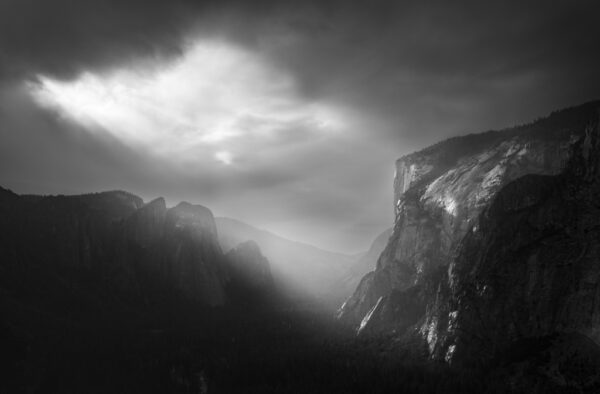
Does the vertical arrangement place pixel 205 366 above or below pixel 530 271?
below

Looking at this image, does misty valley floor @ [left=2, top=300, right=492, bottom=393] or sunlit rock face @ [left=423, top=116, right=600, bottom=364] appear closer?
sunlit rock face @ [left=423, top=116, right=600, bottom=364]

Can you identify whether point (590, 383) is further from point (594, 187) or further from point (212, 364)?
point (212, 364)

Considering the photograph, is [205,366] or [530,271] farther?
[205,366]

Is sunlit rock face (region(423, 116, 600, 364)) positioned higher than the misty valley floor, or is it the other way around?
sunlit rock face (region(423, 116, 600, 364))

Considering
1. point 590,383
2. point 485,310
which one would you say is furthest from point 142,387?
point 590,383
